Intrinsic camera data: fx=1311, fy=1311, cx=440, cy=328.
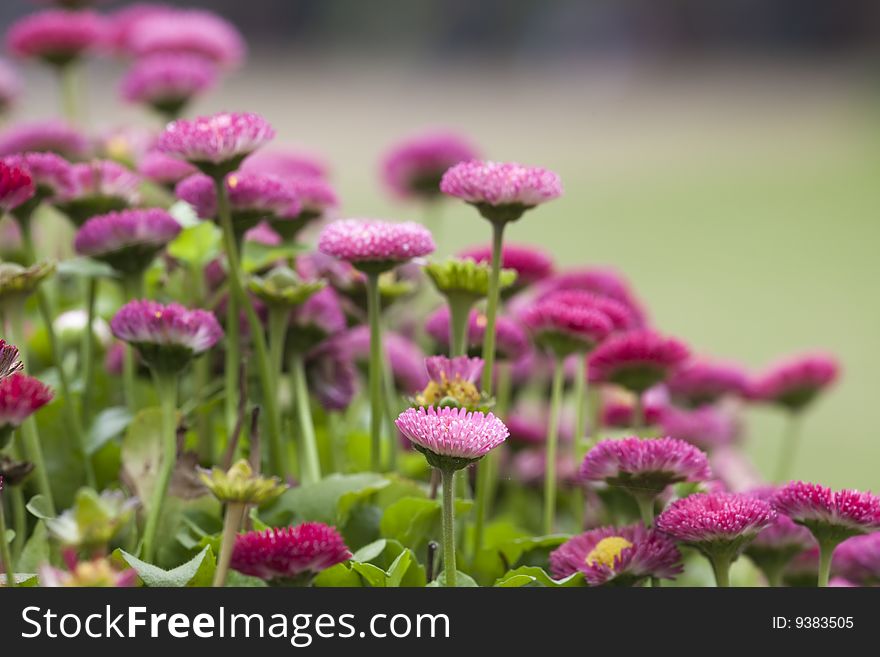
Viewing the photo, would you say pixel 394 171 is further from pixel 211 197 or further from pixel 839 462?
pixel 839 462

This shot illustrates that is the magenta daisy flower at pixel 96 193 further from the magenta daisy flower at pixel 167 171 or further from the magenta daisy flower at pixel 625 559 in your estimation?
the magenta daisy flower at pixel 625 559

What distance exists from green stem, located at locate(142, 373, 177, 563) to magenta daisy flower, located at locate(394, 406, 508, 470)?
15 centimetres

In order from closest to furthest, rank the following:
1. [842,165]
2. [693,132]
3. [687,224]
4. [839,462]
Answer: [839,462]
[687,224]
[842,165]
[693,132]

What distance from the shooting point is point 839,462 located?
10.2 ft

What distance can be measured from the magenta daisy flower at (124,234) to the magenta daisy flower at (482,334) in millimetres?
177

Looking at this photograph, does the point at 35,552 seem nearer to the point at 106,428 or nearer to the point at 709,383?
the point at 106,428

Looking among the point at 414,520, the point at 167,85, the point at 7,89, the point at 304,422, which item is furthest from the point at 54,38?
the point at 414,520

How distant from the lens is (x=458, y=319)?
0.68m

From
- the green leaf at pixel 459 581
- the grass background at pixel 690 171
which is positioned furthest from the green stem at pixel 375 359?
the grass background at pixel 690 171

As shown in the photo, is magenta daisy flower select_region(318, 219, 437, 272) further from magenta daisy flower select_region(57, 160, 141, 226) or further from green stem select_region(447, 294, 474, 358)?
magenta daisy flower select_region(57, 160, 141, 226)

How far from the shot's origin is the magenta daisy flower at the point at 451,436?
0.51 m

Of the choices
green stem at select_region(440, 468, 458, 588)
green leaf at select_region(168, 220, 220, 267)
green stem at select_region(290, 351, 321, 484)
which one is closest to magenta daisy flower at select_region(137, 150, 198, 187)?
green leaf at select_region(168, 220, 220, 267)

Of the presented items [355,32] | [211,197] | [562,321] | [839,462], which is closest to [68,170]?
[211,197]
